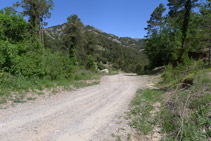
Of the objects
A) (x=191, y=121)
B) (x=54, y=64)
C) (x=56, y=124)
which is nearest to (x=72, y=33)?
(x=54, y=64)

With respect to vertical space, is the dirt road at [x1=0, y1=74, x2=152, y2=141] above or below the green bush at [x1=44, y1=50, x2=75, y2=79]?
below

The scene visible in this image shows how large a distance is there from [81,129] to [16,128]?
172 cm

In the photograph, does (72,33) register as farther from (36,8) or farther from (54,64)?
(54,64)

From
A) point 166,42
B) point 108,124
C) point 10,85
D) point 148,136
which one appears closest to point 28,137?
point 108,124

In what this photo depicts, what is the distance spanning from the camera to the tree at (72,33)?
2864 cm

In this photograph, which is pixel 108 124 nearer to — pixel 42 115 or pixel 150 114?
pixel 150 114

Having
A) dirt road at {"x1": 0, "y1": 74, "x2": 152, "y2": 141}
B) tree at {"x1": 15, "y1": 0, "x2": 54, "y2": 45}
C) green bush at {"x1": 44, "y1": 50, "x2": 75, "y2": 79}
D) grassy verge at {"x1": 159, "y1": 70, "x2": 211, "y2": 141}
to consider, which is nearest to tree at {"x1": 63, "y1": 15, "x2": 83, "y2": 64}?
tree at {"x1": 15, "y1": 0, "x2": 54, "y2": 45}

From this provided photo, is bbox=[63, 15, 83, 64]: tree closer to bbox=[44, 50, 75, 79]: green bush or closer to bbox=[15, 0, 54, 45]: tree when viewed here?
bbox=[15, 0, 54, 45]: tree

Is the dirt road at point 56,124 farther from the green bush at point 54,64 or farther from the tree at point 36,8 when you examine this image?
the tree at point 36,8

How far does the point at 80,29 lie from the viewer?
29.4 meters

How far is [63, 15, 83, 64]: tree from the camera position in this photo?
2864cm

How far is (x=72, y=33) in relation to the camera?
28.7m

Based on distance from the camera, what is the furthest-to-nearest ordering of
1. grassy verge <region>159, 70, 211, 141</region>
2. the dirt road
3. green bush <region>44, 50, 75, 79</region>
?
green bush <region>44, 50, 75, 79</region> < the dirt road < grassy verge <region>159, 70, 211, 141</region>

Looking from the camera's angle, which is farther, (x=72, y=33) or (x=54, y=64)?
(x=72, y=33)
